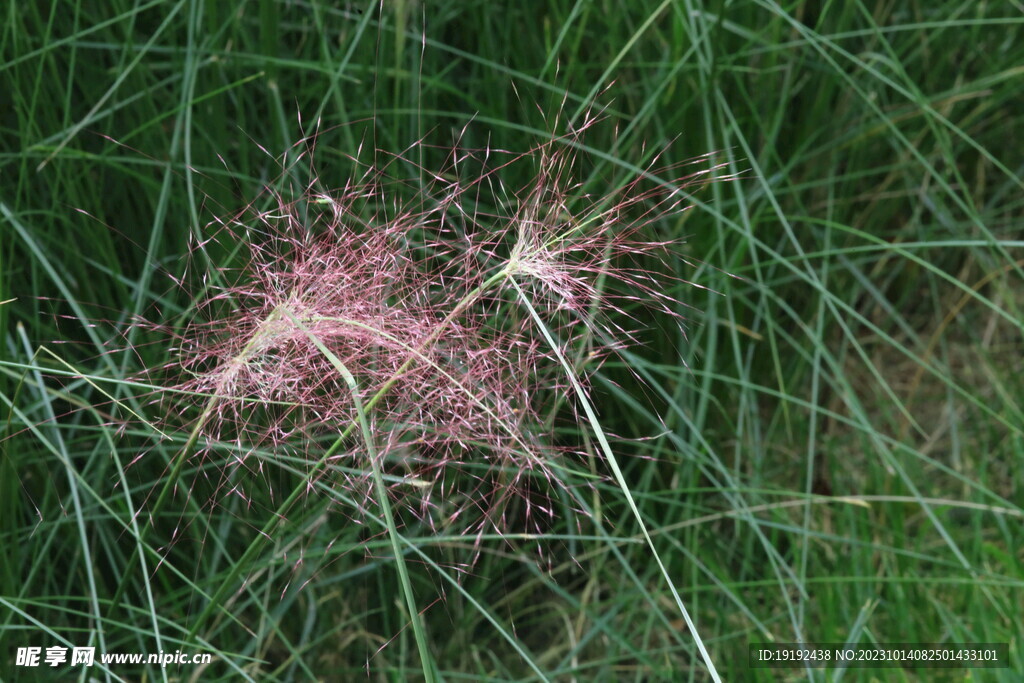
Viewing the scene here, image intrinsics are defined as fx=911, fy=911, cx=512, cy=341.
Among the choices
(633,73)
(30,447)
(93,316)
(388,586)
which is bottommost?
(388,586)

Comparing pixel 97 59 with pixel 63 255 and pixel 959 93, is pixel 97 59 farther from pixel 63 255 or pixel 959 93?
pixel 959 93

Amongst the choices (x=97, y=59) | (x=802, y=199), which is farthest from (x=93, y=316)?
(x=802, y=199)

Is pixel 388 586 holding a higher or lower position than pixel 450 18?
lower

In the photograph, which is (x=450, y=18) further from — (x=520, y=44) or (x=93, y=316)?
(x=93, y=316)

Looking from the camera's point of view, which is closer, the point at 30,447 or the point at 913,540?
the point at 30,447

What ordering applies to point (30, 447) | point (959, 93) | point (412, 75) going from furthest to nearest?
point (959, 93), point (412, 75), point (30, 447)

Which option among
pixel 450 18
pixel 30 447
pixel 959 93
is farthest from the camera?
pixel 959 93

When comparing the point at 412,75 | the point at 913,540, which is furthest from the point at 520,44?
the point at 913,540
